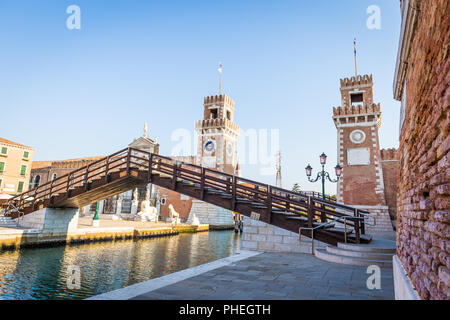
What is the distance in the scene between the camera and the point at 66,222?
1547 cm

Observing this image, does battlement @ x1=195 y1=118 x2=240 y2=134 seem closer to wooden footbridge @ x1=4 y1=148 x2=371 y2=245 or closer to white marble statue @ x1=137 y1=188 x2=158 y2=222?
white marble statue @ x1=137 y1=188 x2=158 y2=222

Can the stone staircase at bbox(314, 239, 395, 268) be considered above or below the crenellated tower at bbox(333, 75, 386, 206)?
below

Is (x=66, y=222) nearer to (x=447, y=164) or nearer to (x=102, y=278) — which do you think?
(x=102, y=278)

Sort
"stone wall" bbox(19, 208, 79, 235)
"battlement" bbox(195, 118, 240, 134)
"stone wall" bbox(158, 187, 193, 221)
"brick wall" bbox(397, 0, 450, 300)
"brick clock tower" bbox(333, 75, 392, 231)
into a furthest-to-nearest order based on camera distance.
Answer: "stone wall" bbox(158, 187, 193, 221) → "battlement" bbox(195, 118, 240, 134) → "brick clock tower" bbox(333, 75, 392, 231) → "stone wall" bbox(19, 208, 79, 235) → "brick wall" bbox(397, 0, 450, 300)

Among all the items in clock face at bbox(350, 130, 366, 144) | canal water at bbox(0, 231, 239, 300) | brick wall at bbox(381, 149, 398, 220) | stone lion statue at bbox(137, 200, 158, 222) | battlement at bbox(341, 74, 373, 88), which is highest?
battlement at bbox(341, 74, 373, 88)

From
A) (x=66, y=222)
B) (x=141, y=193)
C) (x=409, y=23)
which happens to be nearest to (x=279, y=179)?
(x=141, y=193)

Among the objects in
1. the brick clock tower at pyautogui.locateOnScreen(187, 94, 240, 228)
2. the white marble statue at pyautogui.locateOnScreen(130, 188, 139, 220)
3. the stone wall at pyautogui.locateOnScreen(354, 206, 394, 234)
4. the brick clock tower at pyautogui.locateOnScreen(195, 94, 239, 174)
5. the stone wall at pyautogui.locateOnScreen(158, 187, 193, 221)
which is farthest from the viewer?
the stone wall at pyautogui.locateOnScreen(158, 187, 193, 221)

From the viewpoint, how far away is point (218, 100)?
121 ft

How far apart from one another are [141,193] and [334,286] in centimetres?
3410

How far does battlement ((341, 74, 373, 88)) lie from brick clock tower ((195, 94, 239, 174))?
46.6ft

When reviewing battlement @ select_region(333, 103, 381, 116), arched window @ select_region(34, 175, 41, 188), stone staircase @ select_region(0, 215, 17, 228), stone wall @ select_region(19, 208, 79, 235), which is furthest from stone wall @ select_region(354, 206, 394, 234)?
arched window @ select_region(34, 175, 41, 188)

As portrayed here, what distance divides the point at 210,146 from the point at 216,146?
799 millimetres

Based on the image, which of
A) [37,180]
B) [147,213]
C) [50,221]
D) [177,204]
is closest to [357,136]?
[177,204]

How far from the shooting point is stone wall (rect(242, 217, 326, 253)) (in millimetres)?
9648
